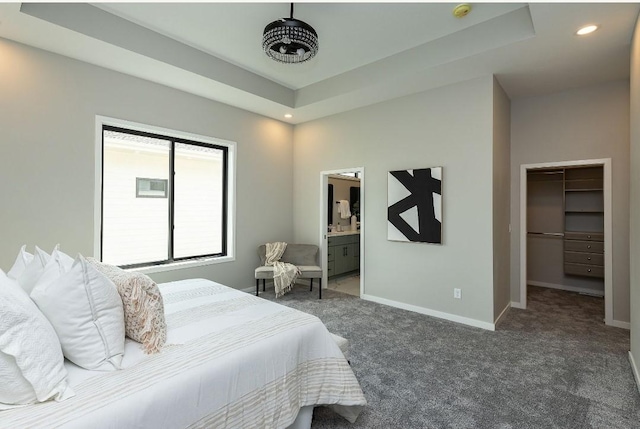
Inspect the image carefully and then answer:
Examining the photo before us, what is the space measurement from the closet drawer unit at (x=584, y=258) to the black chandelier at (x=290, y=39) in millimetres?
5074

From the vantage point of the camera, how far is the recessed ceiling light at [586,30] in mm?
2488

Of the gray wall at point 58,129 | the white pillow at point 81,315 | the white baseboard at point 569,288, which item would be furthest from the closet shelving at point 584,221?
the white pillow at point 81,315

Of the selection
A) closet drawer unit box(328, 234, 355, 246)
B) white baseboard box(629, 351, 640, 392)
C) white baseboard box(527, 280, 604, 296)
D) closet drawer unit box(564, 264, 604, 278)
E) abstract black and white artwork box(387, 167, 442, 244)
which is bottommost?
white baseboard box(629, 351, 640, 392)

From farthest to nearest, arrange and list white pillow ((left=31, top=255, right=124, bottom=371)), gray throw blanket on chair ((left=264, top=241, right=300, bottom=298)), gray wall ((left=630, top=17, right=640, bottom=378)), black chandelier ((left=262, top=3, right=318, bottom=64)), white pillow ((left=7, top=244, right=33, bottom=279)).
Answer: gray throw blanket on chair ((left=264, top=241, right=300, bottom=298)) < gray wall ((left=630, top=17, right=640, bottom=378)) < black chandelier ((left=262, top=3, right=318, bottom=64)) < white pillow ((left=7, top=244, right=33, bottom=279)) < white pillow ((left=31, top=255, right=124, bottom=371))

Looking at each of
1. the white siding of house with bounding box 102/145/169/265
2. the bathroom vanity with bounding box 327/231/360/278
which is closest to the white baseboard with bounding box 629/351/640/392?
the bathroom vanity with bounding box 327/231/360/278

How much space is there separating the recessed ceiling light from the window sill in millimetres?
4639

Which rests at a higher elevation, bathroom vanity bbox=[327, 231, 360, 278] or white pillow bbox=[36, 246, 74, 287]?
white pillow bbox=[36, 246, 74, 287]

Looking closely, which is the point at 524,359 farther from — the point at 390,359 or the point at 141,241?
the point at 141,241

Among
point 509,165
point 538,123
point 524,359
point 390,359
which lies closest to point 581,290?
point 509,165

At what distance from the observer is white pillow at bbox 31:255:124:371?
1.26m

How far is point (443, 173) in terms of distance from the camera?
145 inches

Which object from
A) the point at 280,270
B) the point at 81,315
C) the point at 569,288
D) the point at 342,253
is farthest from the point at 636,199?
the point at 342,253

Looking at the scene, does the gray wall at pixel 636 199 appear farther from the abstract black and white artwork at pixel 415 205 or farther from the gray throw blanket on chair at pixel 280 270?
the gray throw blanket on chair at pixel 280 270

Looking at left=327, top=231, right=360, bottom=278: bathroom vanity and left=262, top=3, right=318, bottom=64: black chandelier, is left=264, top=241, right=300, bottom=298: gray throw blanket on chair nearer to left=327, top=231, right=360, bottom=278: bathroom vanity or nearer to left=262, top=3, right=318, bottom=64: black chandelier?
left=327, top=231, right=360, bottom=278: bathroom vanity
